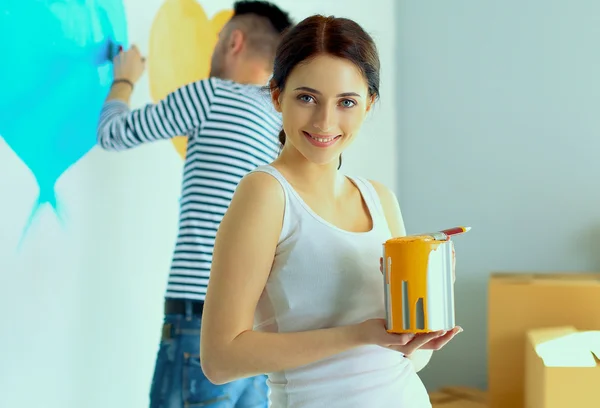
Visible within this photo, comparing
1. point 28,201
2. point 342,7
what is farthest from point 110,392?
point 342,7

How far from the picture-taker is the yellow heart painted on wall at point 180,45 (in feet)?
5.91

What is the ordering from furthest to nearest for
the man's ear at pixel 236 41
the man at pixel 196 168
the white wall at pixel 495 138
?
the white wall at pixel 495 138, the man's ear at pixel 236 41, the man at pixel 196 168

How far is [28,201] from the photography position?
1.39 m

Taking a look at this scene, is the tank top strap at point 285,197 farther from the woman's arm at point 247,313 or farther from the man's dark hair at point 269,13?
the man's dark hair at point 269,13

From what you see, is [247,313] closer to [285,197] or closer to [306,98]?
[285,197]

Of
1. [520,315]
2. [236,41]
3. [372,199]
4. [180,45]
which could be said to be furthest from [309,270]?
[520,315]

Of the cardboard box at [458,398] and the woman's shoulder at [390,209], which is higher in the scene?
the woman's shoulder at [390,209]

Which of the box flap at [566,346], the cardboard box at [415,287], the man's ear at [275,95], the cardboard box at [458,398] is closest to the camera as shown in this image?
the cardboard box at [415,287]

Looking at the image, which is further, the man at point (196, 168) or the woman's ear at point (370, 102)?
the man at point (196, 168)

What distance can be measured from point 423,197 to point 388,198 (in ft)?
6.95

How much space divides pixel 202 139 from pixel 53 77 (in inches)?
12.5

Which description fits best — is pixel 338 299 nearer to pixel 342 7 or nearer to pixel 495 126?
pixel 342 7

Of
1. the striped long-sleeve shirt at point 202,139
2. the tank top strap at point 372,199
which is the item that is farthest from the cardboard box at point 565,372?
the tank top strap at point 372,199

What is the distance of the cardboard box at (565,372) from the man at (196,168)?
31.6 inches
